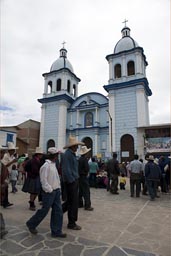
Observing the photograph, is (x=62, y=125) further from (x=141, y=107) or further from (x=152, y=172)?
(x=152, y=172)

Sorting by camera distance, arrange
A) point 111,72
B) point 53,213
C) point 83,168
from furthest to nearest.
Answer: point 111,72
point 83,168
point 53,213

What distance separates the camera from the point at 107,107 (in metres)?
25.0

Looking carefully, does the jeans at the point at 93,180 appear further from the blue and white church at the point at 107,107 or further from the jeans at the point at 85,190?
the blue and white church at the point at 107,107

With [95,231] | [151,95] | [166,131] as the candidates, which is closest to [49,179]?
[95,231]

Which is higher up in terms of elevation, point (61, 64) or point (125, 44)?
Result: point (125, 44)

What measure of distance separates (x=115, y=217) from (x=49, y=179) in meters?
2.19

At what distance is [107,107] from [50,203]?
2234cm

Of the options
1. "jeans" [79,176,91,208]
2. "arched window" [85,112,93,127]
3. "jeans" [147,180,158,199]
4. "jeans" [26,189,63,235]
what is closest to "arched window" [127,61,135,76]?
"arched window" [85,112,93,127]

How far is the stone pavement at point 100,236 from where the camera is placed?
2822 millimetres

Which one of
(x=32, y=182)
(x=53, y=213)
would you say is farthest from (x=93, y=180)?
(x=53, y=213)

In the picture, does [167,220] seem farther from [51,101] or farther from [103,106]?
[51,101]

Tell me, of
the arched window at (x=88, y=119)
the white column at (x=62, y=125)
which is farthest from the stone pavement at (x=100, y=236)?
the arched window at (x=88, y=119)

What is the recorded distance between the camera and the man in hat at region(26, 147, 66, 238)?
3.25 meters

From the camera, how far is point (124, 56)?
2336 centimetres
